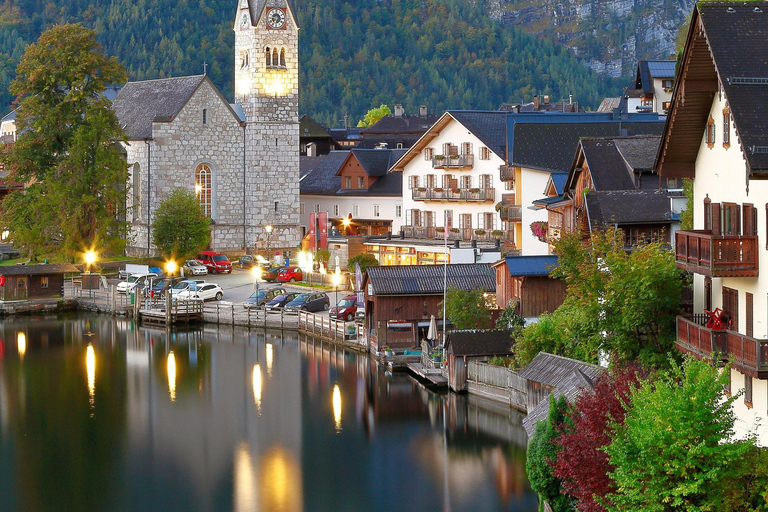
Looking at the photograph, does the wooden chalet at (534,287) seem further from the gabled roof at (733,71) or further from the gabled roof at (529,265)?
the gabled roof at (733,71)

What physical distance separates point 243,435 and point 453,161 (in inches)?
1326

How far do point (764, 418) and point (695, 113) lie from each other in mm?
6573

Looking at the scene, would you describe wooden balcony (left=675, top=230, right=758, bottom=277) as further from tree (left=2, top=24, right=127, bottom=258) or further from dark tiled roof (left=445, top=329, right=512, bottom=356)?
tree (left=2, top=24, right=127, bottom=258)

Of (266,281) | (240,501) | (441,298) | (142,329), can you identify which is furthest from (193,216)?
(240,501)

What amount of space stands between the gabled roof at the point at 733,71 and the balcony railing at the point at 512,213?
94.9 ft

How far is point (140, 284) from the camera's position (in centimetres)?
7138

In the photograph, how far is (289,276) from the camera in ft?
239

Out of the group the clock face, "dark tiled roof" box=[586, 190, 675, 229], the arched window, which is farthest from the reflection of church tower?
"dark tiled roof" box=[586, 190, 675, 229]

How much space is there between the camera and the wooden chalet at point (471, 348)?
44281 mm

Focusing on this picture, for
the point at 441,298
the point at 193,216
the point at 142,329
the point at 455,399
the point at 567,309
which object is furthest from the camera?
the point at 193,216

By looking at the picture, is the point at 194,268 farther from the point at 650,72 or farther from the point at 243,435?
the point at 243,435

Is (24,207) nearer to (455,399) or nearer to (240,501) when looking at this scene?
(455,399)

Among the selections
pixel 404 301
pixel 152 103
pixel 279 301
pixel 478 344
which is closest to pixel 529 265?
pixel 478 344

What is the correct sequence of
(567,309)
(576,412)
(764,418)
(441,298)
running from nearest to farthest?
(764,418) → (576,412) → (567,309) → (441,298)
